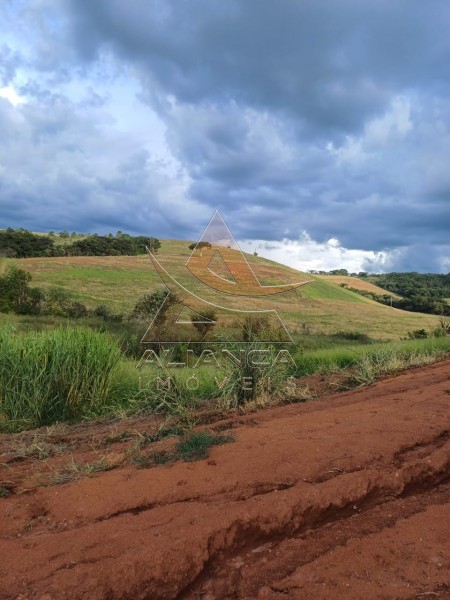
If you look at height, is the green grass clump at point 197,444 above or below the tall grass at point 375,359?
below

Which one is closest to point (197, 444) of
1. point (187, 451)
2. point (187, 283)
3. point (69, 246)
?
point (187, 451)

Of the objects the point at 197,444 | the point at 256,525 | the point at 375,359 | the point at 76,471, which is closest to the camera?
the point at 256,525

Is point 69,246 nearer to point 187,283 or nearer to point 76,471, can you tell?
point 187,283

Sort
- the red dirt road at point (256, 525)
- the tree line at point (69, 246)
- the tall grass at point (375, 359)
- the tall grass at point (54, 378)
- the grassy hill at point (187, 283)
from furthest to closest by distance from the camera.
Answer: the tree line at point (69, 246) < the grassy hill at point (187, 283) < the tall grass at point (375, 359) < the tall grass at point (54, 378) < the red dirt road at point (256, 525)

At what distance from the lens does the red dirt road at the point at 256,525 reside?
2641 mm

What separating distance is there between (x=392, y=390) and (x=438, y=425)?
243cm

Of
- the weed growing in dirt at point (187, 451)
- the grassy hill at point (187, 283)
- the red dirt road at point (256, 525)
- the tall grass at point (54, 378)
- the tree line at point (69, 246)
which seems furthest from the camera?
the tree line at point (69, 246)

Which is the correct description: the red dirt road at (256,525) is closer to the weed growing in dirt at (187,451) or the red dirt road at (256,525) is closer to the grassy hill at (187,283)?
the weed growing in dirt at (187,451)

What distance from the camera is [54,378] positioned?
24.2ft

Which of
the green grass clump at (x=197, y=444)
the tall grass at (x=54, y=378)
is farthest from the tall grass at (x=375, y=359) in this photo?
the green grass clump at (x=197, y=444)

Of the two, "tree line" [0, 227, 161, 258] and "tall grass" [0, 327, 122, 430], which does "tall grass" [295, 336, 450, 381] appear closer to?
"tall grass" [0, 327, 122, 430]

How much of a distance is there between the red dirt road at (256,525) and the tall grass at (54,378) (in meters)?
3.38

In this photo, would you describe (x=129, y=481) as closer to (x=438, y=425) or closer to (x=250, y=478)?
(x=250, y=478)

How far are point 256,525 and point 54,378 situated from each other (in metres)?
5.06
